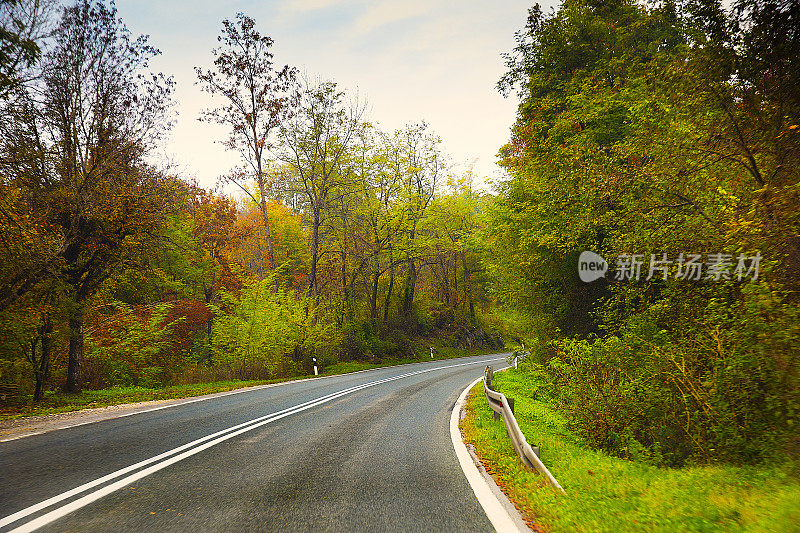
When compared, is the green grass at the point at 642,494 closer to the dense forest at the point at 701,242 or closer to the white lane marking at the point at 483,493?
the white lane marking at the point at 483,493

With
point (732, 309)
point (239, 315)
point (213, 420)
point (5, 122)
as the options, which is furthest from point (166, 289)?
point (732, 309)

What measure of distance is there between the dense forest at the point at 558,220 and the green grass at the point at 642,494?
1.06m

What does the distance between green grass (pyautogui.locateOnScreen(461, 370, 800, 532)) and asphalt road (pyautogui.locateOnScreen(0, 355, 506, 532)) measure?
59 centimetres

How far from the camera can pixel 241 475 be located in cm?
482

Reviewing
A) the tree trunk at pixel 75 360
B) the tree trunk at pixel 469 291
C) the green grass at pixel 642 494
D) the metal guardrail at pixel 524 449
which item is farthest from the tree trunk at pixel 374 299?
the green grass at pixel 642 494

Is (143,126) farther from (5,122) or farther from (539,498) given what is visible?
(539,498)

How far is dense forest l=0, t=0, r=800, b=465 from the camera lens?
607 centimetres

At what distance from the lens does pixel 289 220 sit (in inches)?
1459

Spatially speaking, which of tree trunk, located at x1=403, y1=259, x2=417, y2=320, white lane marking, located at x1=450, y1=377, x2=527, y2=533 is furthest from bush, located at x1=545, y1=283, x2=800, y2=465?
tree trunk, located at x1=403, y1=259, x2=417, y2=320

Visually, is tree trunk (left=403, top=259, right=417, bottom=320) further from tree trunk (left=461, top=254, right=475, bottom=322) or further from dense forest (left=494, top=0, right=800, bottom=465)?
dense forest (left=494, top=0, right=800, bottom=465)

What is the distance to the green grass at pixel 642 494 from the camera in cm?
323

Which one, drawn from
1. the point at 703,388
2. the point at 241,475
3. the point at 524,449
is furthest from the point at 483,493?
the point at 703,388

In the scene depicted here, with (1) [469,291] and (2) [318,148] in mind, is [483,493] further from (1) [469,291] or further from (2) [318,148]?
(1) [469,291]

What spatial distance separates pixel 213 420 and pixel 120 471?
11.2 feet
